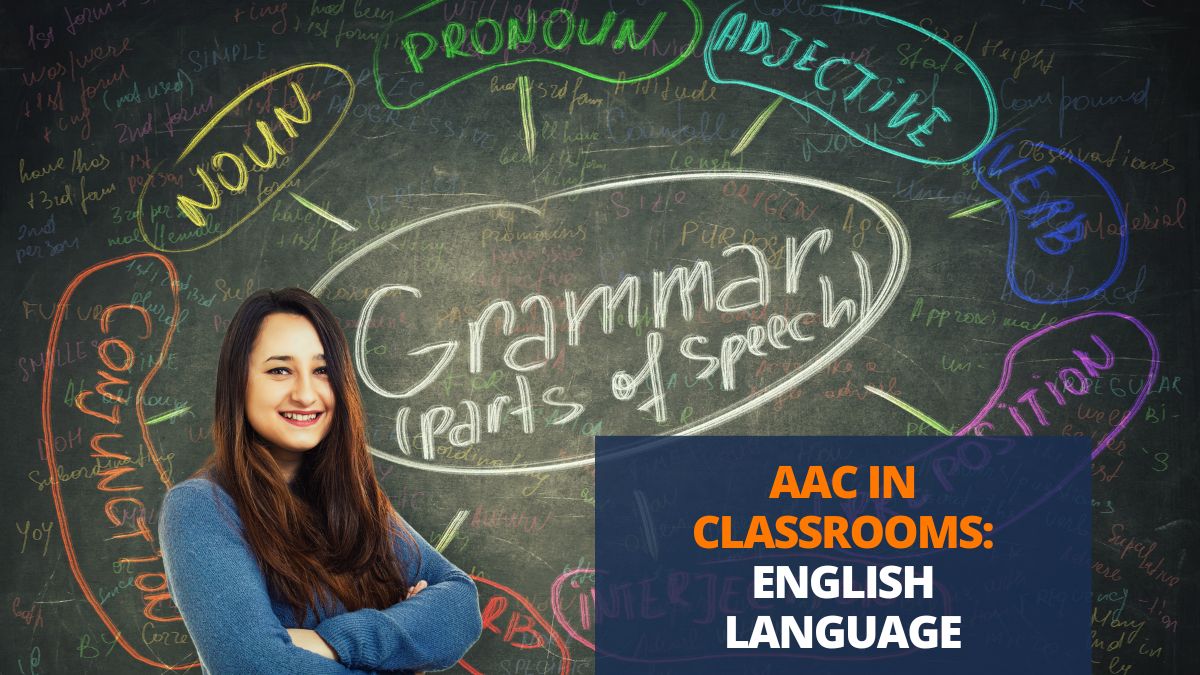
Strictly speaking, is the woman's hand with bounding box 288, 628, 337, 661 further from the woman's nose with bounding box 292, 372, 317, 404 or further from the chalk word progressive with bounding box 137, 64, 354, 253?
the chalk word progressive with bounding box 137, 64, 354, 253

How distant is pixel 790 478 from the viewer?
3.89 meters

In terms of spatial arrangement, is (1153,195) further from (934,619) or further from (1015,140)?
(934,619)

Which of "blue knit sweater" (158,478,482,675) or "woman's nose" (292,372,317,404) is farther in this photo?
"woman's nose" (292,372,317,404)

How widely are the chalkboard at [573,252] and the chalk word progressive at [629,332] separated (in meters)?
0.01

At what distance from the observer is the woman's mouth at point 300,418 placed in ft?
7.25

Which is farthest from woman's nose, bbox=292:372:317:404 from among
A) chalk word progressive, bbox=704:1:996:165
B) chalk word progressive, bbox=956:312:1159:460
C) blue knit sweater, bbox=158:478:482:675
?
chalk word progressive, bbox=956:312:1159:460

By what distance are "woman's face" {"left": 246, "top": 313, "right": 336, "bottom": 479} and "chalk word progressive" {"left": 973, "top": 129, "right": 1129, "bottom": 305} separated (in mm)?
2612

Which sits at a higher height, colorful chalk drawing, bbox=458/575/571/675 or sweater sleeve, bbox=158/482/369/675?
sweater sleeve, bbox=158/482/369/675

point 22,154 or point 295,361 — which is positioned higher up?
point 22,154

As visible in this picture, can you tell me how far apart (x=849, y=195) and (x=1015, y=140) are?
626 mm

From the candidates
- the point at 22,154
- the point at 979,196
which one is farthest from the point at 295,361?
the point at 979,196

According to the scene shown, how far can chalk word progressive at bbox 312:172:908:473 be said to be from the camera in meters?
3.82

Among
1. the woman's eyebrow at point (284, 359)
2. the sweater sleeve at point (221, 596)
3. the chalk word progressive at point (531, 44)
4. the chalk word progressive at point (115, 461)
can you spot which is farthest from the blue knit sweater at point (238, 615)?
the chalk word progressive at point (531, 44)

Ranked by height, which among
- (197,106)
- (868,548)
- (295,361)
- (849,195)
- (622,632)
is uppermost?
(197,106)
